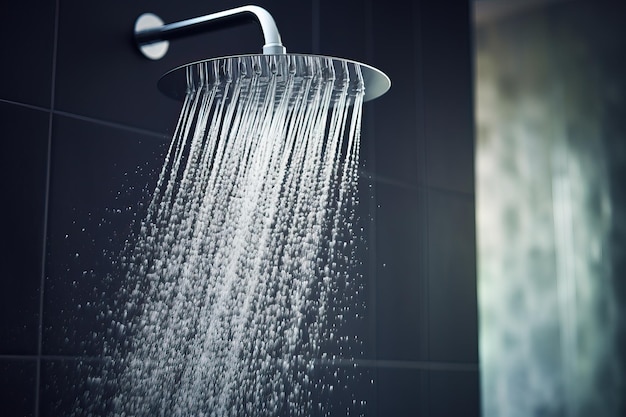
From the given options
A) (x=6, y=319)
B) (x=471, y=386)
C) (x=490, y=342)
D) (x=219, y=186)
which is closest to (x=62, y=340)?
(x=6, y=319)

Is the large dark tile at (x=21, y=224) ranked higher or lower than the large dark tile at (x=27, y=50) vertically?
lower

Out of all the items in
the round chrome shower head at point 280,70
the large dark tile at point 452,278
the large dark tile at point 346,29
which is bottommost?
the large dark tile at point 452,278

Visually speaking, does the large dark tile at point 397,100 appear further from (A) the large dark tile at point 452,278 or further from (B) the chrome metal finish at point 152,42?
(B) the chrome metal finish at point 152,42

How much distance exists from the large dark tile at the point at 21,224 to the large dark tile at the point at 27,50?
2 centimetres

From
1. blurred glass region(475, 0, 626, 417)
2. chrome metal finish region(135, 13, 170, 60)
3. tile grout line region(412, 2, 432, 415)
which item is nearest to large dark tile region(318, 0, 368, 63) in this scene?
Result: tile grout line region(412, 2, 432, 415)

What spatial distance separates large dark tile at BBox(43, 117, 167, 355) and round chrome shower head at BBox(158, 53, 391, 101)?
0.20 m

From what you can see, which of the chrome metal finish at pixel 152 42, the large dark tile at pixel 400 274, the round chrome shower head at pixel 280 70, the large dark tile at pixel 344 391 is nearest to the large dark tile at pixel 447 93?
the large dark tile at pixel 400 274

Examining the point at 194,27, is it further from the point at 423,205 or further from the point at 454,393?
the point at 454,393

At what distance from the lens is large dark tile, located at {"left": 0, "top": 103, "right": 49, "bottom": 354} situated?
48.1 inches

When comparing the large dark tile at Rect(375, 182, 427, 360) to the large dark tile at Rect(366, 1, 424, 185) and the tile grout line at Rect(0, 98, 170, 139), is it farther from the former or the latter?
the tile grout line at Rect(0, 98, 170, 139)

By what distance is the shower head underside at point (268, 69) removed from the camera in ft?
3.71

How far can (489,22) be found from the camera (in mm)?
2490

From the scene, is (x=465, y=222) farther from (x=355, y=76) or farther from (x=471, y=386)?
(x=355, y=76)

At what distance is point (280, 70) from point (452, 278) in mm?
986
